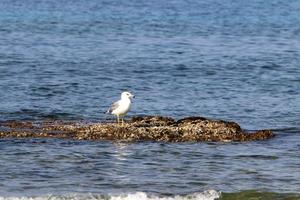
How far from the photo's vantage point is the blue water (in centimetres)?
1909

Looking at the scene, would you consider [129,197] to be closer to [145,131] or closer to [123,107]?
[145,131]

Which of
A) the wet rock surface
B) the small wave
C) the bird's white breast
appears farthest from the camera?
the bird's white breast

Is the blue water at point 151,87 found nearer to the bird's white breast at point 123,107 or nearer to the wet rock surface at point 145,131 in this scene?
the wet rock surface at point 145,131

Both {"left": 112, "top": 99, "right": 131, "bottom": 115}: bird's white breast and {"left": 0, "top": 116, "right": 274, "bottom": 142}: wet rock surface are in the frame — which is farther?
{"left": 112, "top": 99, "right": 131, "bottom": 115}: bird's white breast

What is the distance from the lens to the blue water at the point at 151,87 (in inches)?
752

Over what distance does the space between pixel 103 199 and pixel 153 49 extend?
28.7 metres

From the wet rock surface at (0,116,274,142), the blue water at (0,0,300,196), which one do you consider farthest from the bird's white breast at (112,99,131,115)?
the blue water at (0,0,300,196)

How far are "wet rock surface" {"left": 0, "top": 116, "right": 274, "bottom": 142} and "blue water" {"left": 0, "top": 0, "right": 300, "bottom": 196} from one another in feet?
1.74

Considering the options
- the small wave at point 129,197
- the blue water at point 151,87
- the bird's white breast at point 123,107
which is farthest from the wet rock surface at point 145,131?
the small wave at point 129,197

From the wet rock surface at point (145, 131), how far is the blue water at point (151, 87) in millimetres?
531

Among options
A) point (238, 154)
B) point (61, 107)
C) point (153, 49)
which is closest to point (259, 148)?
point (238, 154)

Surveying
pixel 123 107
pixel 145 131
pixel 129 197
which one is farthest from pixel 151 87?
pixel 129 197

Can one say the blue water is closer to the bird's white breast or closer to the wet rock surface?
the wet rock surface

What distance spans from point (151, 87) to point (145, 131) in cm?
1070
